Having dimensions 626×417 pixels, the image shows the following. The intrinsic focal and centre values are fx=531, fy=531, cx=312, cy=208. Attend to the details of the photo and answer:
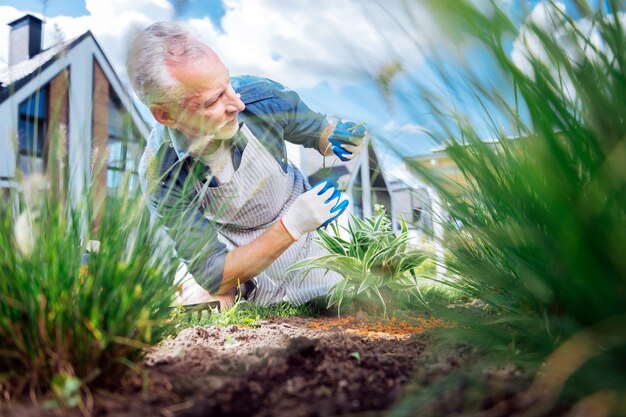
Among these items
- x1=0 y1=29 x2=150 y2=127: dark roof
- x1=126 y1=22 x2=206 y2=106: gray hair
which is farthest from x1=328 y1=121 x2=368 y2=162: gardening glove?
x1=0 y1=29 x2=150 y2=127: dark roof

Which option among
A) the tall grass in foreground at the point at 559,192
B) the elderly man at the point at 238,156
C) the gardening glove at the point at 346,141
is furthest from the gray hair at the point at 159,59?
the tall grass in foreground at the point at 559,192

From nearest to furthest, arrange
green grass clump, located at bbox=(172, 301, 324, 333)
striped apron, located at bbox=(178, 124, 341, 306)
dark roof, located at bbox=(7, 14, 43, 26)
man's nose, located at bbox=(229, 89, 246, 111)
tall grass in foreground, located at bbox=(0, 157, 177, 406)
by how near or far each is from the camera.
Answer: tall grass in foreground, located at bbox=(0, 157, 177, 406)
green grass clump, located at bbox=(172, 301, 324, 333)
man's nose, located at bbox=(229, 89, 246, 111)
striped apron, located at bbox=(178, 124, 341, 306)
dark roof, located at bbox=(7, 14, 43, 26)

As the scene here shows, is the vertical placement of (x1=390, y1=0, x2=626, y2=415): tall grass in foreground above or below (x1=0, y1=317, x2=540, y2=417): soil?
above

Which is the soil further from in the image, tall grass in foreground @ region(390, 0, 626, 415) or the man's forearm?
the man's forearm

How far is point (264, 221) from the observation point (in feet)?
8.45

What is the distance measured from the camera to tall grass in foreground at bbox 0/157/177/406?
843 millimetres

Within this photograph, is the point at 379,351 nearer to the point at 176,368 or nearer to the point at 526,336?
the point at 526,336

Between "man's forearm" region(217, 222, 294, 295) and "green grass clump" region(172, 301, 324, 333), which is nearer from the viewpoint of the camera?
"green grass clump" region(172, 301, 324, 333)

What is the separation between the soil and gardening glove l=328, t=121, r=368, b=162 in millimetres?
1164

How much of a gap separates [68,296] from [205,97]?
1.42m

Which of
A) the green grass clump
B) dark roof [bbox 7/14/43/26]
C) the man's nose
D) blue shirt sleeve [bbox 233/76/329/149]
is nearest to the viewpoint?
the green grass clump

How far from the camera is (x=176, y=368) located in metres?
1.01

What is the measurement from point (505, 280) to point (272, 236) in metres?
1.37

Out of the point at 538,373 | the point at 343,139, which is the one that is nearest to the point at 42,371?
the point at 538,373
